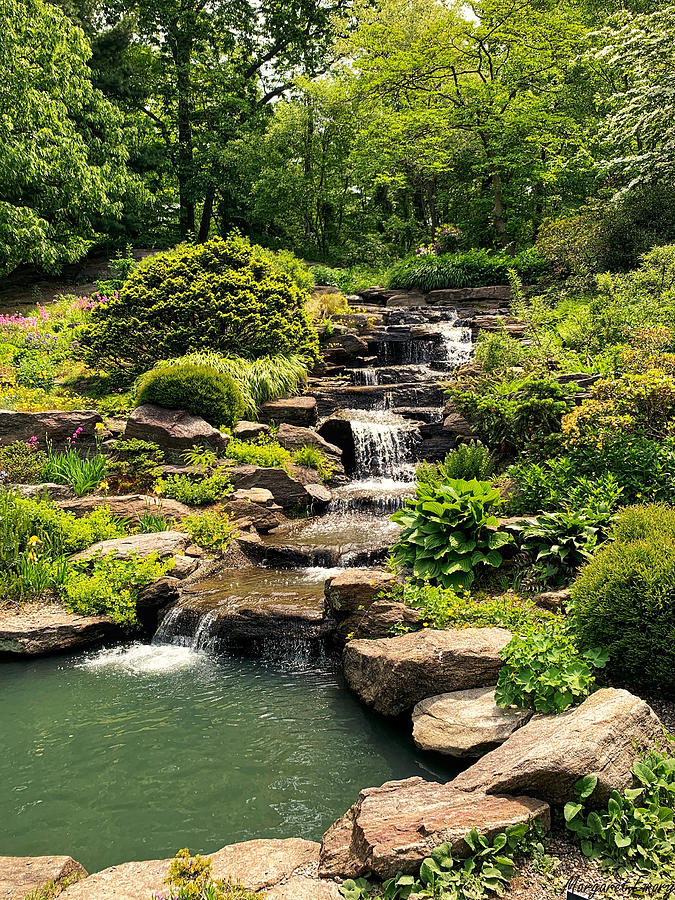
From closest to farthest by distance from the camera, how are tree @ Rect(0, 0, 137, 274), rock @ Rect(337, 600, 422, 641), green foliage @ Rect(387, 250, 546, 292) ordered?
rock @ Rect(337, 600, 422, 641) → tree @ Rect(0, 0, 137, 274) → green foliage @ Rect(387, 250, 546, 292)

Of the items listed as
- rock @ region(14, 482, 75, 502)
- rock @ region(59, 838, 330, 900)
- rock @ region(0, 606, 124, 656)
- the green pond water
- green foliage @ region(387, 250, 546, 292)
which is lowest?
the green pond water

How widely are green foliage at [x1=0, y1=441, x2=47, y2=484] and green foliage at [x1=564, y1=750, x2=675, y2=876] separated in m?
9.14

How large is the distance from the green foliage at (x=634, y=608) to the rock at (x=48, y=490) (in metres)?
7.75

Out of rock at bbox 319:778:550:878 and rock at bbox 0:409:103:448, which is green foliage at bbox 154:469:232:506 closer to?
rock at bbox 0:409:103:448

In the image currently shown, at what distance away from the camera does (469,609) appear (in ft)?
18.6

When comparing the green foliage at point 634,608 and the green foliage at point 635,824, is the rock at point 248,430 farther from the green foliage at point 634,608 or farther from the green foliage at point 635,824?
the green foliage at point 635,824

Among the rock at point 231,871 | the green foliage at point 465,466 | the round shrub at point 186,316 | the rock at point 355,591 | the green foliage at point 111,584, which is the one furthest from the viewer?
the round shrub at point 186,316

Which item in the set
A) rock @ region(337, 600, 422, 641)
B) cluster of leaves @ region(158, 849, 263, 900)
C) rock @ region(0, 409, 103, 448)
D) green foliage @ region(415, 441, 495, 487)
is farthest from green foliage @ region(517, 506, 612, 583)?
rock @ region(0, 409, 103, 448)

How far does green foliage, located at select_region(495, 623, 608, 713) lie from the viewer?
4.07m

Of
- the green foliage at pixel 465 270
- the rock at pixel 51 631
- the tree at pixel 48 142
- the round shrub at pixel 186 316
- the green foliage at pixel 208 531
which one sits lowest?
the rock at pixel 51 631

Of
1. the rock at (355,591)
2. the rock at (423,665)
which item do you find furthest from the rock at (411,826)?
the rock at (355,591)

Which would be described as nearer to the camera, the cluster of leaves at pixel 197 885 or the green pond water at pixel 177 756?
the cluster of leaves at pixel 197 885

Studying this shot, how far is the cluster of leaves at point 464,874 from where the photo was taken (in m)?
2.87

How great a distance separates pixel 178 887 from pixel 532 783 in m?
1.89
